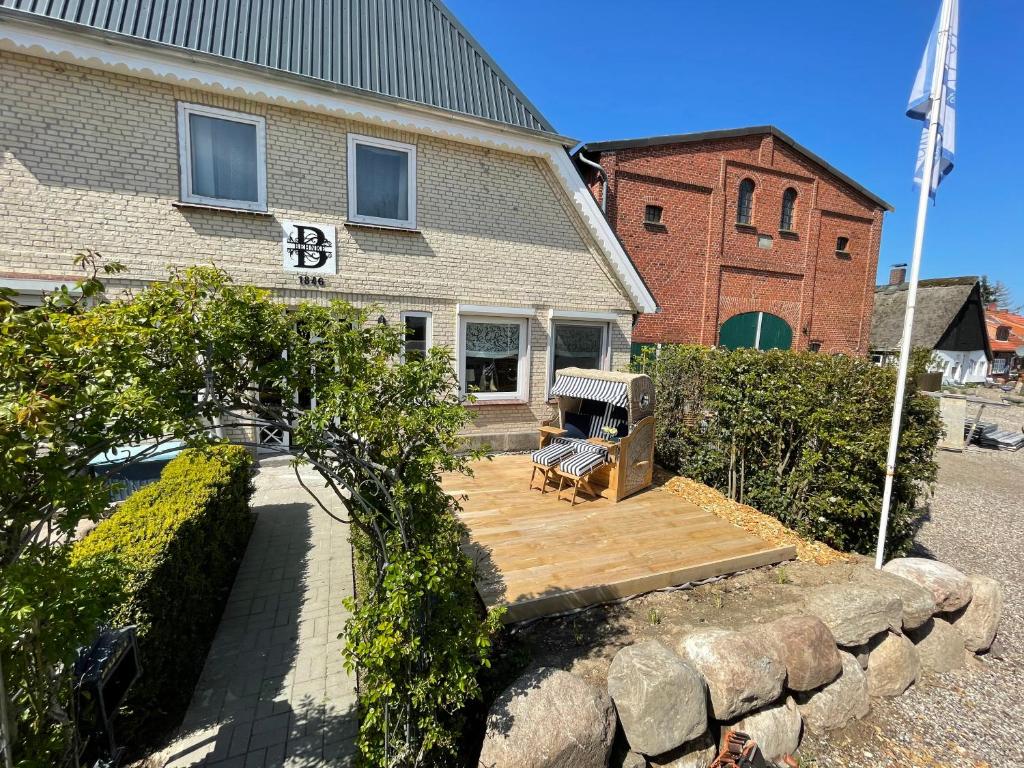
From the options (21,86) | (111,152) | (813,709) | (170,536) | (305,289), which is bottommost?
(813,709)

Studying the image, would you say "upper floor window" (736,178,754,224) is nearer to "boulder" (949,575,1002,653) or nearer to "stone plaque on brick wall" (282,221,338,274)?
"boulder" (949,575,1002,653)

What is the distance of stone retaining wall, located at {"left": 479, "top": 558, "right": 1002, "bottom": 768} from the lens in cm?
262

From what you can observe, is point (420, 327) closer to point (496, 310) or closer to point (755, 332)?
point (496, 310)

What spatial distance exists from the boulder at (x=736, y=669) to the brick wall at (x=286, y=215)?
610cm

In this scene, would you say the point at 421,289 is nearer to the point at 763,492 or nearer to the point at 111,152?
the point at 111,152

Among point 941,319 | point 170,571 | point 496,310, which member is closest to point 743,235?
point 496,310

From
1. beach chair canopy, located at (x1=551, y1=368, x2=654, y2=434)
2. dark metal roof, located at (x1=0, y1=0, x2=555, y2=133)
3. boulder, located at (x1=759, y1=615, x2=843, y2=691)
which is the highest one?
dark metal roof, located at (x1=0, y1=0, x2=555, y2=133)

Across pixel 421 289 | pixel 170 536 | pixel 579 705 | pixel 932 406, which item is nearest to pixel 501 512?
pixel 579 705

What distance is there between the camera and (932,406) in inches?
199

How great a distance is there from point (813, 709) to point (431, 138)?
9252 mm

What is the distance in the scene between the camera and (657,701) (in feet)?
9.21

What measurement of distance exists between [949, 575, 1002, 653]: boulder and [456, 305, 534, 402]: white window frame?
673 centimetres

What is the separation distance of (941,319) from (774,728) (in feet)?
109

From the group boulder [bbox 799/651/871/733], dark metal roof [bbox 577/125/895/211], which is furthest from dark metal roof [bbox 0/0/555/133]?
boulder [bbox 799/651/871/733]
